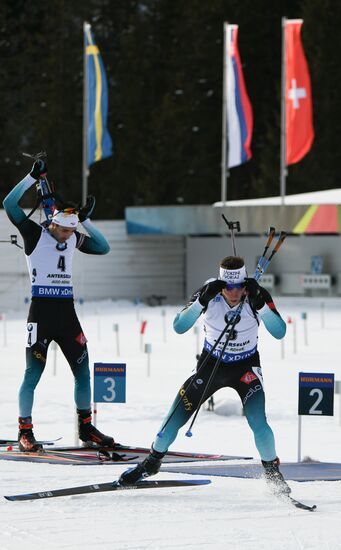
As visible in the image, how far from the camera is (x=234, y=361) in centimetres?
824

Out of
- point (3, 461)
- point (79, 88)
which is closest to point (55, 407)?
point (3, 461)

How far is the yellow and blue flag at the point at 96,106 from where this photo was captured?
3173cm

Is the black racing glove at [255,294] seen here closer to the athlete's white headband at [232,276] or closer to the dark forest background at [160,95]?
the athlete's white headband at [232,276]

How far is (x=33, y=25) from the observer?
5041 cm

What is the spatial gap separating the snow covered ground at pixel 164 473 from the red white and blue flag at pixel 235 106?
7434 mm

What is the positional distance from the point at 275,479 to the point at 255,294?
4.04 ft

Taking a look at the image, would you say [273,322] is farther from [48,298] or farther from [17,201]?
[17,201]

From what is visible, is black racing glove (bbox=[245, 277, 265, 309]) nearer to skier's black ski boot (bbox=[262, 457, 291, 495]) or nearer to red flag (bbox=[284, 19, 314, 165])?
skier's black ski boot (bbox=[262, 457, 291, 495])

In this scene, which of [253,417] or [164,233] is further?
[164,233]

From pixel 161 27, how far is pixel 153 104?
326 cm

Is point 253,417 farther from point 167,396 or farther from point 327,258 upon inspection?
point 327,258

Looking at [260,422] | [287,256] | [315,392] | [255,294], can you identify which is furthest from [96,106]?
[260,422]

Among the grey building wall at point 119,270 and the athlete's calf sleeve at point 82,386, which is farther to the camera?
the grey building wall at point 119,270

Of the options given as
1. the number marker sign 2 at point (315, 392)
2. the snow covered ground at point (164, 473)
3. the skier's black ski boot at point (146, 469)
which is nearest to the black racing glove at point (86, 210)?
the snow covered ground at point (164, 473)
